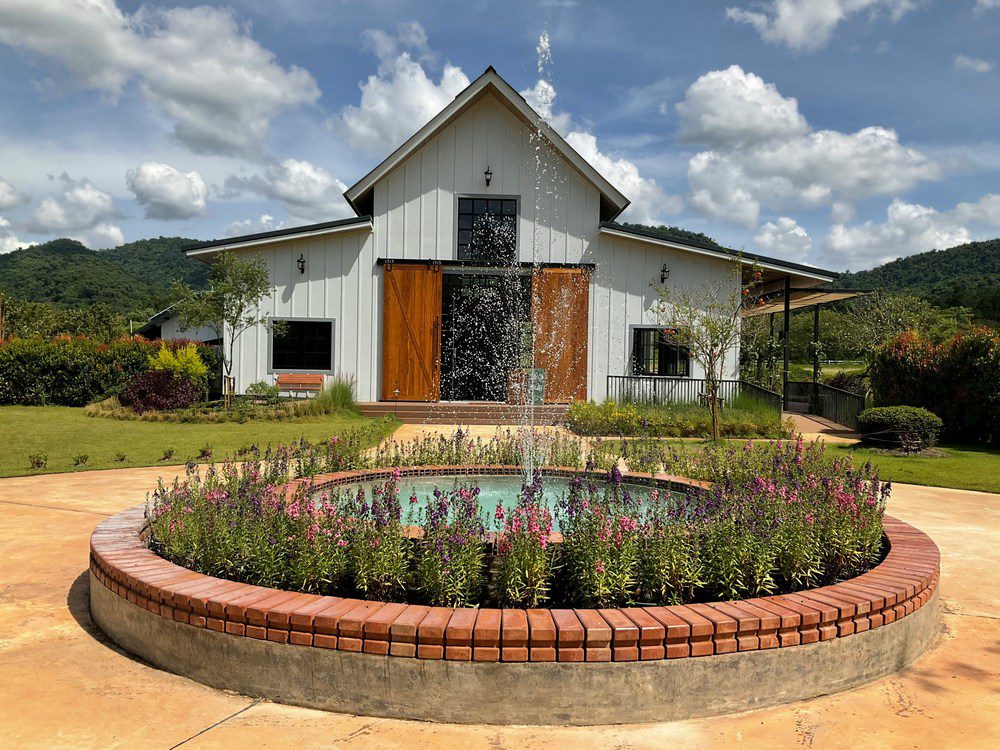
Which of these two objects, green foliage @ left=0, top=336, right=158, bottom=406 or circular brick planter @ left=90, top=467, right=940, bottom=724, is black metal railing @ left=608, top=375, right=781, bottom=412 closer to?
green foliage @ left=0, top=336, right=158, bottom=406

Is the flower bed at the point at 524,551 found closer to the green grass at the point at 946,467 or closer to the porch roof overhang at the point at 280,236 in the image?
the green grass at the point at 946,467

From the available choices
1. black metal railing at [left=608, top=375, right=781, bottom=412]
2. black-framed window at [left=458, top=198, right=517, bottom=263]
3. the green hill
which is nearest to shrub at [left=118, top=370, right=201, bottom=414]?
black-framed window at [left=458, top=198, right=517, bottom=263]

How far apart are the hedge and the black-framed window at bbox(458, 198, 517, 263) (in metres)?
7.46

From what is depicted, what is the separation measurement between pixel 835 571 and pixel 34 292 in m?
62.8

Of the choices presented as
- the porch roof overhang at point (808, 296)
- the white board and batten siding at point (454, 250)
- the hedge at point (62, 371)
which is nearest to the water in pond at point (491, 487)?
the white board and batten siding at point (454, 250)

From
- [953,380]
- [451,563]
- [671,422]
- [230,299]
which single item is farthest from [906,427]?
[230,299]

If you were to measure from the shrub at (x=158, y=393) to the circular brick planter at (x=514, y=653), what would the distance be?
13.6 meters

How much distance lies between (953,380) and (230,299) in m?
15.4

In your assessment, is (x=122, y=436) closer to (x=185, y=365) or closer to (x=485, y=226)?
(x=185, y=365)

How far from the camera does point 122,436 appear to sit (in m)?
12.1

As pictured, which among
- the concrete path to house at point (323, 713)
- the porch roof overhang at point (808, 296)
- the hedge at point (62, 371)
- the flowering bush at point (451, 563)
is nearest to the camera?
the concrete path to house at point (323, 713)

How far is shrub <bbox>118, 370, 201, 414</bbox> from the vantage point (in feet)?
50.5

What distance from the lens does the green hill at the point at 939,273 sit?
46.3m

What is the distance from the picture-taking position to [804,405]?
20.9 m
